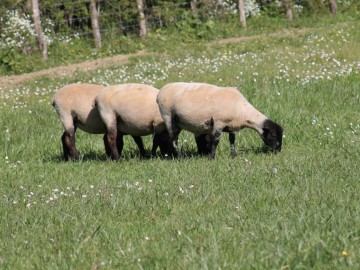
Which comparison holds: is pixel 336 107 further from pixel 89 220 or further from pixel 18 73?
pixel 18 73

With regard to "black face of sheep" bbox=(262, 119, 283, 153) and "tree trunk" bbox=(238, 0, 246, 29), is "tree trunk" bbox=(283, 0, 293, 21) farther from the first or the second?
"black face of sheep" bbox=(262, 119, 283, 153)

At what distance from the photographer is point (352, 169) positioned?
7969 millimetres

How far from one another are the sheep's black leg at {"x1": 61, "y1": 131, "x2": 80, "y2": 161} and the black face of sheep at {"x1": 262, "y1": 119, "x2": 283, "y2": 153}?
2.73 metres

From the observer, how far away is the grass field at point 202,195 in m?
5.27

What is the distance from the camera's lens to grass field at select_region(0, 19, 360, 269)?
5.27 metres

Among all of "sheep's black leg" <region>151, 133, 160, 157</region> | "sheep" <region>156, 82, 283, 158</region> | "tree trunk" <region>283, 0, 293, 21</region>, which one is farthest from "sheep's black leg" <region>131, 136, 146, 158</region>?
"tree trunk" <region>283, 0, 293, 21</region>

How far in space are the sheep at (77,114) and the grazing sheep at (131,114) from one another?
347 mm

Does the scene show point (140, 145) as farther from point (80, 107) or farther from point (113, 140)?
point (80, 107)

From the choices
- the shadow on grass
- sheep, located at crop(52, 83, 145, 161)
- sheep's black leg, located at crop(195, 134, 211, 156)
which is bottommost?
→ the shadow on grass

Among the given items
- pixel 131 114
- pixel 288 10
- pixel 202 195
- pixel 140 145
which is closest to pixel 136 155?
pixel 140 145

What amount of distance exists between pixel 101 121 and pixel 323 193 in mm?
5022

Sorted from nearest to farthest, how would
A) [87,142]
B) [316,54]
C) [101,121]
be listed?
[101,121] < [87,142] < [316,54]

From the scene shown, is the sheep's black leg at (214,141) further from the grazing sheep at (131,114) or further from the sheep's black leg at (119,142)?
the sheep's black leg at (119,142)

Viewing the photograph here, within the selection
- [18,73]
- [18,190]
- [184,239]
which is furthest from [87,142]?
[18,73]
